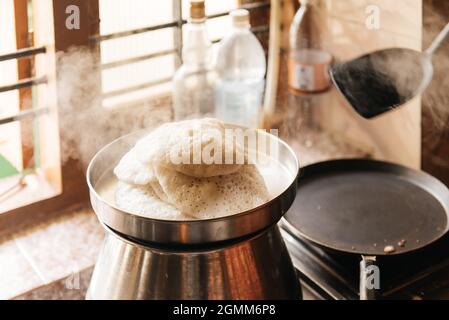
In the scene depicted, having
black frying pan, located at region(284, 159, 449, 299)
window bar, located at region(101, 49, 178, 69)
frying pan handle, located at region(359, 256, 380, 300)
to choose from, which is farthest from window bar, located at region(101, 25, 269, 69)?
frying pan handle, located at region(359, 256, 380, 300)

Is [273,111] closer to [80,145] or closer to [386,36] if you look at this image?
[386,36]

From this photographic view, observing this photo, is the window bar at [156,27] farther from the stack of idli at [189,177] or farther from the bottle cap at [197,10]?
the stack of idli at [189,177]

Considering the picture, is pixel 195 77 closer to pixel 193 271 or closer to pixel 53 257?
pixel 53 257

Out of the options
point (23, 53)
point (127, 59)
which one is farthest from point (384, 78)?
point (23, 53)

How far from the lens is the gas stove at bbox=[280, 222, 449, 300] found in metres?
1.22

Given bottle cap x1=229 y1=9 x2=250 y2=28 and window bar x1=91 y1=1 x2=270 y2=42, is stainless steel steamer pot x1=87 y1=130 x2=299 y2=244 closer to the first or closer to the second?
window bar x1=91 y1=1 x2=270 y2=42

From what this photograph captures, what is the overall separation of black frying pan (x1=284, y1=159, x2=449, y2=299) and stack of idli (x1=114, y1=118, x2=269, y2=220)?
0.27m

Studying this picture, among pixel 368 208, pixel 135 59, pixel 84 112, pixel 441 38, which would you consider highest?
pixel 441 38

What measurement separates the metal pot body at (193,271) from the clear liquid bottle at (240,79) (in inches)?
32.6

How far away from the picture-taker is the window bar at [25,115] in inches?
56.8

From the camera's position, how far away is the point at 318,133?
198cm

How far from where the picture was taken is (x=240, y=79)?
185 centimetres

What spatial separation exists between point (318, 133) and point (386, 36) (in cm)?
38

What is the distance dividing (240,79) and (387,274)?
792mm
